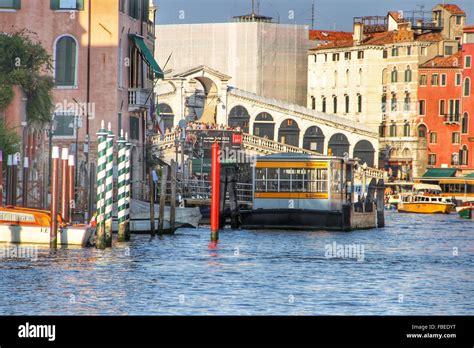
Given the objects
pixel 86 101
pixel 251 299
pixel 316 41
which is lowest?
pixel 251 299

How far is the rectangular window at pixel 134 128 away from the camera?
61.2m

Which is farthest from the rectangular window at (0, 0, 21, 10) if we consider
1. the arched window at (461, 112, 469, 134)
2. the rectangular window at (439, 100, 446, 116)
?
the rectangular window at (439, 100, 446, 116)

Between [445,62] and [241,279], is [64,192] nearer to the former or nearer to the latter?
[241,279]

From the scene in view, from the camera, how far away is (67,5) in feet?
187

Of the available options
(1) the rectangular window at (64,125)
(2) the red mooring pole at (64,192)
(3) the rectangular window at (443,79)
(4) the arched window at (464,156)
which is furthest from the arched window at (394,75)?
(2) the red mooring pole at (64,192)

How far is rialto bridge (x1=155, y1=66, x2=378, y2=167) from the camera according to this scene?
369 feet

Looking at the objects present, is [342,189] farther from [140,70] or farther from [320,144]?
[320,144]

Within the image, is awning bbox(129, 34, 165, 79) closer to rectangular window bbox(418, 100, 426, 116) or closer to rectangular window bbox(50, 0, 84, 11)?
rectangular window bbox(50, 0, 84, 11)

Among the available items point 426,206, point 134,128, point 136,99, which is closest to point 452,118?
point 426,206

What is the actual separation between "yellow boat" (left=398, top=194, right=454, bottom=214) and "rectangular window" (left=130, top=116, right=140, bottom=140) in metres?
32.6

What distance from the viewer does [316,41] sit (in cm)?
12531

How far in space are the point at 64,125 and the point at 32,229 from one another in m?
17.4
